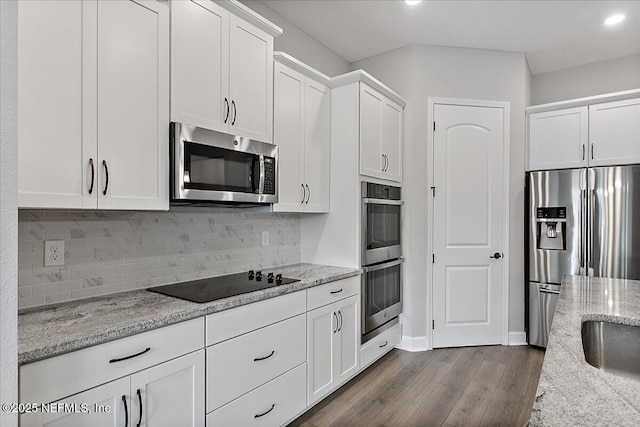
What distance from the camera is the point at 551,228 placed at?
11.2ft

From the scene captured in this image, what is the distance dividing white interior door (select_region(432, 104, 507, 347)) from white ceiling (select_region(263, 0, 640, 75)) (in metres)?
0.67

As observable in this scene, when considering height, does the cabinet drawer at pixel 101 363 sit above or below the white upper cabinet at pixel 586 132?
below

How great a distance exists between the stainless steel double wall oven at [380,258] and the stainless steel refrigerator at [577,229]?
132 cm

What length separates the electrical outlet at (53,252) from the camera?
5.30 ft

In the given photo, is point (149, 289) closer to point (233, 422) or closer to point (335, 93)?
point (233, 422)

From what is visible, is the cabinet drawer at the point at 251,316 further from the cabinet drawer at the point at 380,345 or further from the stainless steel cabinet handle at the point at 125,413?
the cabinet drawer at the point at 380,345

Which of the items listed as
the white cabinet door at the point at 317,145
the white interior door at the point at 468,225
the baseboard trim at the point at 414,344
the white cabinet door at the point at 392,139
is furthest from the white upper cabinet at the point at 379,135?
the baseboard trim at the point at 414,344

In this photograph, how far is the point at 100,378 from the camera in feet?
4.09

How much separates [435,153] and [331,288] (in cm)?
185

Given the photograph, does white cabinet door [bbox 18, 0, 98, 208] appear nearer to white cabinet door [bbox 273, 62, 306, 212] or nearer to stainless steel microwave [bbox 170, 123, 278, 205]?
stainless steel microwave [bbox 170, 123, 278, 205]

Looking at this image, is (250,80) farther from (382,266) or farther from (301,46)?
(382,266)

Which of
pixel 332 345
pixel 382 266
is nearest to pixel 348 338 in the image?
pixel 332 345

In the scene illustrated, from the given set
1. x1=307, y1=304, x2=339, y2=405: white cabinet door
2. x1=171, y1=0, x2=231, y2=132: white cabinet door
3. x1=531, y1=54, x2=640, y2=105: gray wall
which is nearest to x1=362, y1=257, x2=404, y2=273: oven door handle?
x1=307, y1=304, x2=339, y2=405: white cabinet door

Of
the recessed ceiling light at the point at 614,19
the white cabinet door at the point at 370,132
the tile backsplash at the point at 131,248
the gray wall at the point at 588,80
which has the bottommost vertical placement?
the tile backsplash at the point at 131,248
